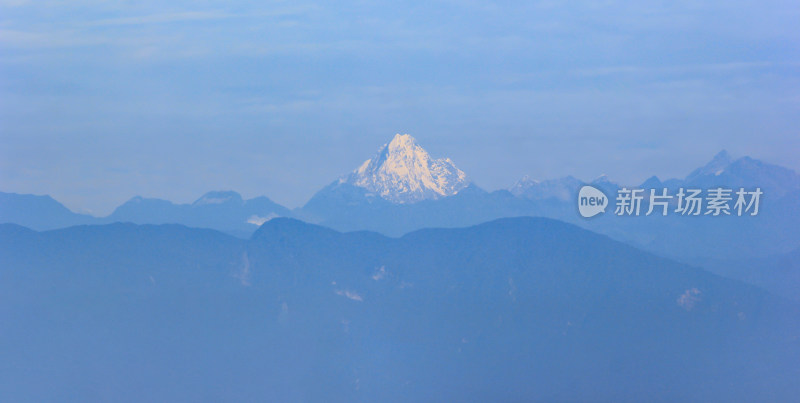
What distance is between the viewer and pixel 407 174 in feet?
27.2

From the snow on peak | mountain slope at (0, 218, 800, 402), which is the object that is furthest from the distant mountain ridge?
mountain slope at (0, 218, 800, 402)

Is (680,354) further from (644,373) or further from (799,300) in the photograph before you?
(799,300)

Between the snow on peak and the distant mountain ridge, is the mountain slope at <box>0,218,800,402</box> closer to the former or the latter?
the distant mountain ridge

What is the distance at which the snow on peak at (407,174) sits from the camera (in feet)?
26.6

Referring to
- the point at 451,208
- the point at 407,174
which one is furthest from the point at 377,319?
the point at 407,174

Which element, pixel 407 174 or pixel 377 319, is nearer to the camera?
pixel 407 174

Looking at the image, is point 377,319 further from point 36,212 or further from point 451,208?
point 36,212

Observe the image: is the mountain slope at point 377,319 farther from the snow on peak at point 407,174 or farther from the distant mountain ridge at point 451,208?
the snow on peak at point 407,174

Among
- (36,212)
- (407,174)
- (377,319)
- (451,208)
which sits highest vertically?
(407,174)

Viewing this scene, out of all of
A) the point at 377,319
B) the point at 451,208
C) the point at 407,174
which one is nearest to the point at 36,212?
the point at 377,319

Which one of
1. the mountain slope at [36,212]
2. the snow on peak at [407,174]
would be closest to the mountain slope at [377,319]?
the mountain slope at [36,212]

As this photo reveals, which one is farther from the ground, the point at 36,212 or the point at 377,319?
the point at 36,212

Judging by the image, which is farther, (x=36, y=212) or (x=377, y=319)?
(x=377, y=319)

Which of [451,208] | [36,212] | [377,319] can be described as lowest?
[377,319]
